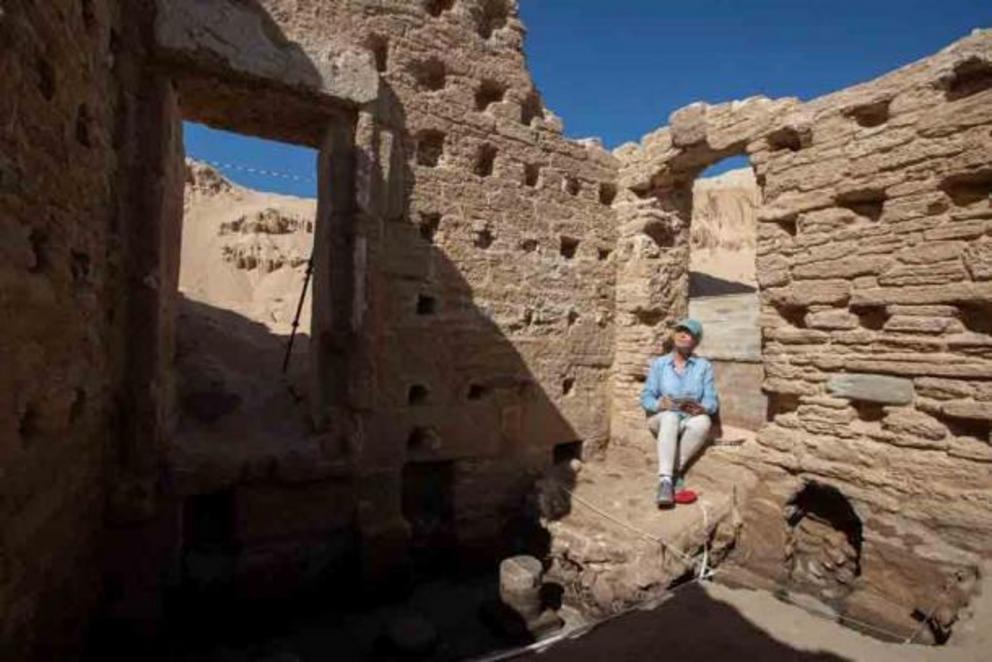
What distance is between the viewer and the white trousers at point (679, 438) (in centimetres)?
591

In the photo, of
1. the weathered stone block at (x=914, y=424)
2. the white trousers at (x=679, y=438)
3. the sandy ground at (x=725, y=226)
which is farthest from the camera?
the sandy ground at (x=725, y=226)

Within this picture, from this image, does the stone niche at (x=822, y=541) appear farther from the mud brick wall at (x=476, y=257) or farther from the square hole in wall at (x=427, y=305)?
the square hole in wall at (x=427, y=305)

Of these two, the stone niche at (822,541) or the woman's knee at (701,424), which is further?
the woman's knee at (701,424)

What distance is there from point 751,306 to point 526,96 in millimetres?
5426

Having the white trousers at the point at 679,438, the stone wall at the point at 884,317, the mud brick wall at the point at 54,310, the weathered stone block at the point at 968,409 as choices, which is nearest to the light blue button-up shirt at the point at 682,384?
the white trousers at the point at 679,438

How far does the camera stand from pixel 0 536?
273 cm

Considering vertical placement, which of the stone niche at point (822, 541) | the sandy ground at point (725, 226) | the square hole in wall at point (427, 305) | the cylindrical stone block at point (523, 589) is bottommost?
the cylindrical stone block at point (523, 589)

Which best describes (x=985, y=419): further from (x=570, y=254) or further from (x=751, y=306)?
(x=751, y=306)

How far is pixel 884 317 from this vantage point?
4.84 metres

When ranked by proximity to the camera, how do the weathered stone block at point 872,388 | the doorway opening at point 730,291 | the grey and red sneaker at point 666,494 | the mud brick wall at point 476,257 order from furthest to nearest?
the doorway opening at point 730,291, the mud brick wall at point 476,257, the grey and red sneaker at point 666,494, the weathered stone block at point 872,388

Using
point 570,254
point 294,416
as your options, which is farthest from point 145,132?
point 570,254

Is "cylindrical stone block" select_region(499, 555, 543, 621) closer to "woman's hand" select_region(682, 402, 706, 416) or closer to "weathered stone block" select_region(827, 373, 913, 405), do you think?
"woman's hand" select_region(682, 402, 706, 416)

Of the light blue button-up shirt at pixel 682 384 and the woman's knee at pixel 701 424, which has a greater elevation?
the light blue button-up shirt at pixel 682 384

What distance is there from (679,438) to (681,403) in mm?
374
